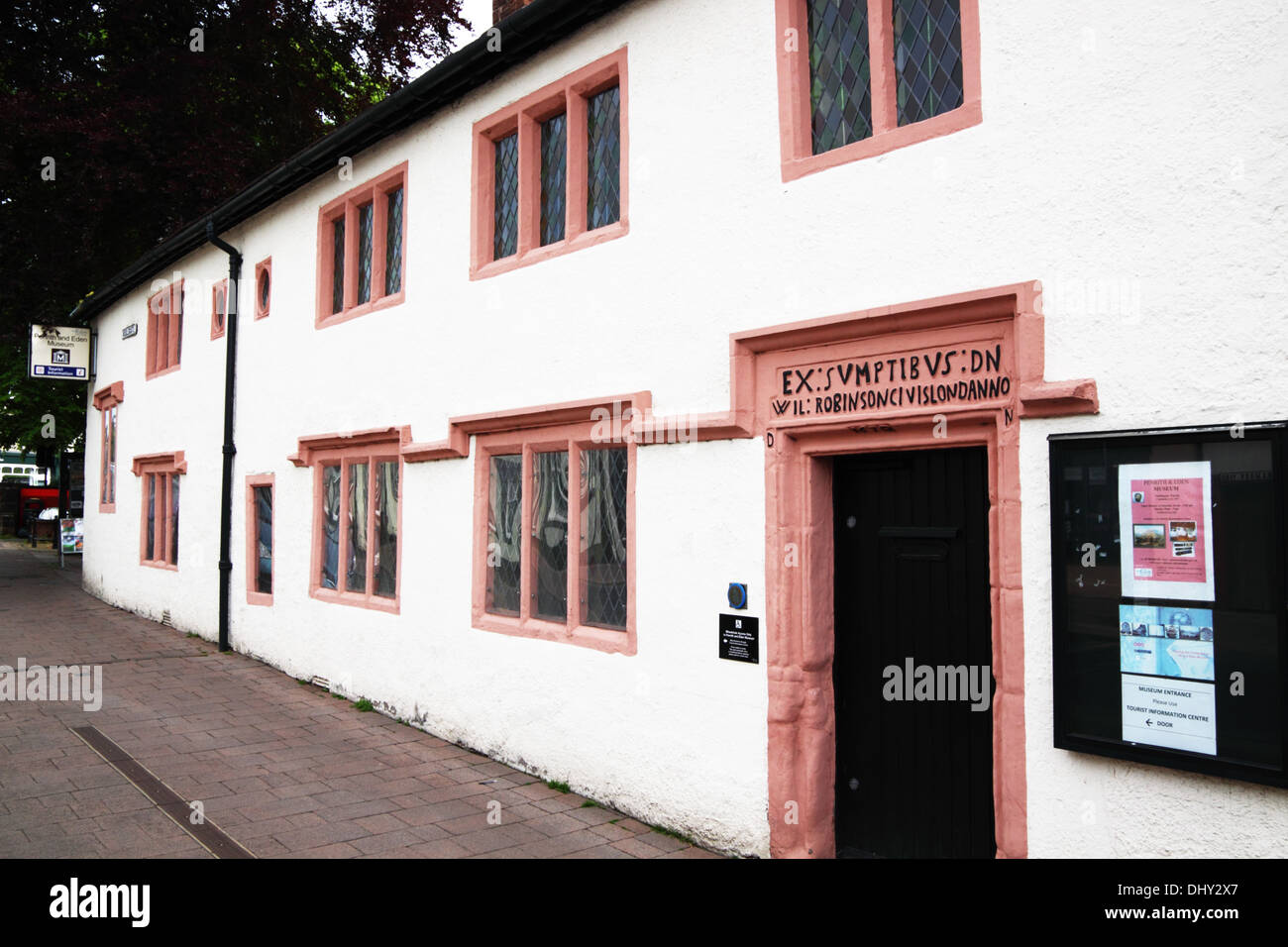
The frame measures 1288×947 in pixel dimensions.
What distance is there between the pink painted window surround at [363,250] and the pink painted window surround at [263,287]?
1639 millimetres

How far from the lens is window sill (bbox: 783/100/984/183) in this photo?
4.60 m

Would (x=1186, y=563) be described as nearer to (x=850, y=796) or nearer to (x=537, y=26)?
(x=850, y=796)

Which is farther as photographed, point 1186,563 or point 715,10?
point 715,10

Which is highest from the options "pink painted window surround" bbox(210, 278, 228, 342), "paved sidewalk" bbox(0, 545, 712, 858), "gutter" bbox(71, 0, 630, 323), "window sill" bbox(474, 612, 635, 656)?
"gutter" bbox(71, 0, 630, 323)

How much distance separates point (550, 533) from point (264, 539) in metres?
6.07

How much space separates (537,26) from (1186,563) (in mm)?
5794

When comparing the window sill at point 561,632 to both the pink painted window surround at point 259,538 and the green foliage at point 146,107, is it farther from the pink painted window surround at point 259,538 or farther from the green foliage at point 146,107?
the green foliage at point 146,107

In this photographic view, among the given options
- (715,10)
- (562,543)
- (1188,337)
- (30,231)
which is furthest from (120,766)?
(30,231)

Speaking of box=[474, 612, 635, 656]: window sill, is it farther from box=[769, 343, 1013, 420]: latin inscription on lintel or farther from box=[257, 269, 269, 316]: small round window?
box=[257, 269, 269, 316]: small round window

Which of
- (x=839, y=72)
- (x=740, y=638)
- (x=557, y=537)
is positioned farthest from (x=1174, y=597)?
(x=557, y=537)

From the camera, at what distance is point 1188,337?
3.82 m

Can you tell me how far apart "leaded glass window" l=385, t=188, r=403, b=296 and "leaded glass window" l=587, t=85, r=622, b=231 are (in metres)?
3.07

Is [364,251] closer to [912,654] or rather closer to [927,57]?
[927,57]

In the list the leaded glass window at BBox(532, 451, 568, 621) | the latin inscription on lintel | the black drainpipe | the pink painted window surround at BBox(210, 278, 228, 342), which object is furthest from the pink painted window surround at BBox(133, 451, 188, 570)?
the latin inscription on lintel
